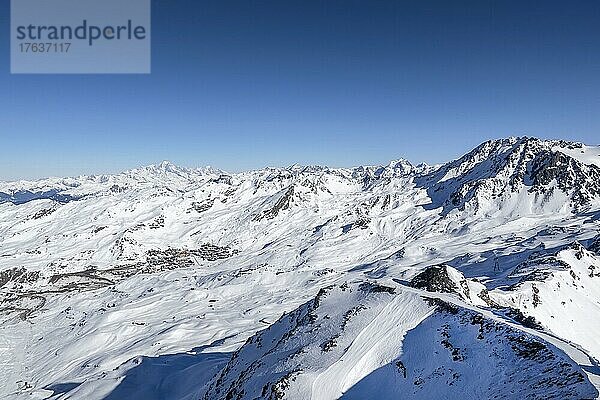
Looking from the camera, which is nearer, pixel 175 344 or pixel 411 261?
pixel 175 344

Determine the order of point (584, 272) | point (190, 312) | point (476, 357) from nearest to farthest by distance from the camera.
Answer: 1. point (476, 357)
2. point (584, 272)
3. point (190, 312)

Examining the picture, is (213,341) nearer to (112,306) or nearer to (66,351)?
(66,351)

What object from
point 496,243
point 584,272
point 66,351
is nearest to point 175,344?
point 66,351

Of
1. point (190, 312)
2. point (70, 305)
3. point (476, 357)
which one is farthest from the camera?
point (70, 305)

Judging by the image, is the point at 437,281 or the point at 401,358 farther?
the point at 437,281

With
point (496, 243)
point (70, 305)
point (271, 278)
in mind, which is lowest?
point (70, 305)

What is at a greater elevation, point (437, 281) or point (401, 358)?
point (437, 281)

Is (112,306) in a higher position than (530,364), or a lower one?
lower

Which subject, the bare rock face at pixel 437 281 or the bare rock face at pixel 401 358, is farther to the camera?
the bare rock face at pixel 437 281

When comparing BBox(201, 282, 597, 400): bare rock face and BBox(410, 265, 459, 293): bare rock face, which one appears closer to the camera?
BBox(201, 282, 597, 400): bare rock face
